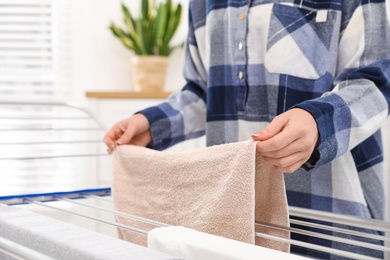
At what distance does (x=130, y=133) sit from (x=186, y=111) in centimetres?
13

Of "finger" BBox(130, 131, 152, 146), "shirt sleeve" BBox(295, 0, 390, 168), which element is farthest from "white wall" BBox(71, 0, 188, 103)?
"shirt sleeve" BBox(295, 0, 390, 168)

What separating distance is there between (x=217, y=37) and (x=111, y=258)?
22.7 inches

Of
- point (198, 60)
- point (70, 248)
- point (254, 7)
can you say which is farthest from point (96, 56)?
point (70, 248)

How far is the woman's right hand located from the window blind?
1.47m

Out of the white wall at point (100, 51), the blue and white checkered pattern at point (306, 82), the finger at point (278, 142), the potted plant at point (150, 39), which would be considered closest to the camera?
the finger at point (278, 142)

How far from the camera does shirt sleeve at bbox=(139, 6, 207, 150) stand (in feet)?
3.25

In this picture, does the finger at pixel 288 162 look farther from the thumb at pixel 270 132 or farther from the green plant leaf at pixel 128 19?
the green plant leaf at pixel 128 19

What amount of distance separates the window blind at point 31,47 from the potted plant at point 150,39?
0.81 feet

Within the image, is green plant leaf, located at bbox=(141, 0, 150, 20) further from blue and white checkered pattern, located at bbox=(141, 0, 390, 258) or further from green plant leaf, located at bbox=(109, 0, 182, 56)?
blue and white checkered pattern, located at bbox=(141, 0, 390, 258)

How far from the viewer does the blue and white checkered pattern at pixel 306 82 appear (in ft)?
2.59

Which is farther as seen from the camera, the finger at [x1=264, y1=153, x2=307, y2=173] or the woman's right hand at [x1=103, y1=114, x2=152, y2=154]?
the woman's right hand at [x1=103, y1=114, x2=152, y2=154]

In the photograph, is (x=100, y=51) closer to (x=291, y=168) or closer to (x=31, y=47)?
(x=31, y=47)

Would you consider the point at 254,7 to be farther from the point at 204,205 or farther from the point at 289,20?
the point at 204,205

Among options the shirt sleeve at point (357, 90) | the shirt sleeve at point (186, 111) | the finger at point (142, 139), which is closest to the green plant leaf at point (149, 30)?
the shirt sleeve at point (186, 111)
